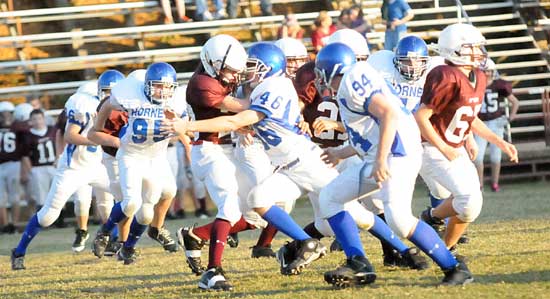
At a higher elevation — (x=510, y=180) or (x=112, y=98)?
(x=112, y=98)

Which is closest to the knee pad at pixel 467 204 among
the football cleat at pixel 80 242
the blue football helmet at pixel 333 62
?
the blue football helmet at pixel 333 62

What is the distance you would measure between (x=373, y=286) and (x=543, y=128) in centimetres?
1050

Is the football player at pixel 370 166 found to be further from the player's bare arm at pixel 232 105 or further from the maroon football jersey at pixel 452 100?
the player's bare arm at pixel 232 105

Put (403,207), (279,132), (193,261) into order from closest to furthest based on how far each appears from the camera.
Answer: (403,207) < (279,132) < (193,261)

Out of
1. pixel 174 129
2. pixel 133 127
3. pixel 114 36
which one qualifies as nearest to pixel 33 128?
pixel 114 36

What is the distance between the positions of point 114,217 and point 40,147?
5373 mm

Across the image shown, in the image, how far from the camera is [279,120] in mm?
7188

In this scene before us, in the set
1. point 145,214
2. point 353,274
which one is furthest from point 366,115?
point 145,214

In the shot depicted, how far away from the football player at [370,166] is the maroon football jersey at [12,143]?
8415 millimetres

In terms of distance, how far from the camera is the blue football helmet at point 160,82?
815cm

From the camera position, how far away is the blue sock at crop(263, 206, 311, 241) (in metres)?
7.33

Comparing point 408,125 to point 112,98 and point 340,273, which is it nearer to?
point 340,273

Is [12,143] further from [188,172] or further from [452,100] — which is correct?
[452,100]

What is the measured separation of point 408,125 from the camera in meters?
6.57
